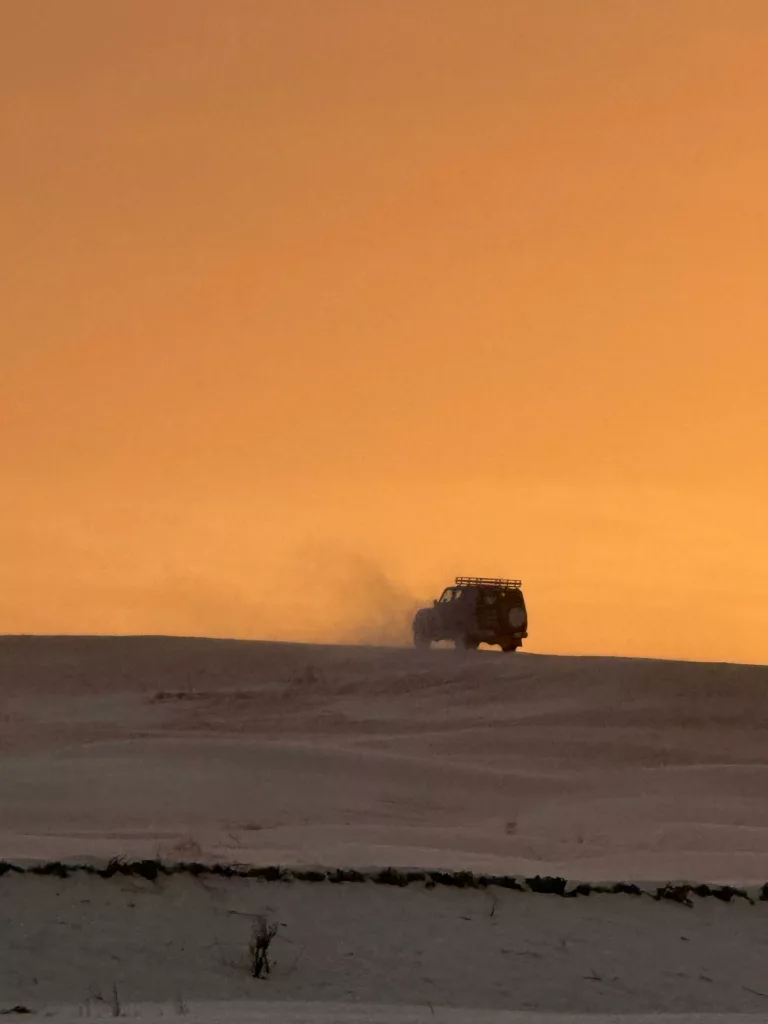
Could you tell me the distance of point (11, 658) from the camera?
38062 millimetres

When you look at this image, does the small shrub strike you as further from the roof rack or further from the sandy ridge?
the roof rack

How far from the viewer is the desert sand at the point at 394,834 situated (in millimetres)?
10227

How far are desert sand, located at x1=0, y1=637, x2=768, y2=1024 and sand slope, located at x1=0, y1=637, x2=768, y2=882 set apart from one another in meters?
0.07

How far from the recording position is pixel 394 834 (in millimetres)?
15625

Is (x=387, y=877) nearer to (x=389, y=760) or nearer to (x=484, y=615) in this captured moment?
(x=389, y=760)

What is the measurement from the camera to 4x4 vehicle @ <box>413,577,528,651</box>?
42750 millimetres

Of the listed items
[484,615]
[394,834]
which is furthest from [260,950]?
[484,615]

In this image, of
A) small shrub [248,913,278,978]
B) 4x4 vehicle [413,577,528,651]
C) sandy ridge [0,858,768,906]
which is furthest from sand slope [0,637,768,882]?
4x4 vehicle [413,577,528,651]

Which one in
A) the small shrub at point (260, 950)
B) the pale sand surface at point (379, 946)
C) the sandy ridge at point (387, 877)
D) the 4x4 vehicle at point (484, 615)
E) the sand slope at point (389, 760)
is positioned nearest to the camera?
the pale sand surface at point (379, 946)

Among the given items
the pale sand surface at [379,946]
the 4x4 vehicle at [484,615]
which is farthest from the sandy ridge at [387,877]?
the 4x4 vehicle at [484,615]

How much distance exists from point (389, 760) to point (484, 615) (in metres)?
21.7

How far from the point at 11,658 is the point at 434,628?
11.4 m

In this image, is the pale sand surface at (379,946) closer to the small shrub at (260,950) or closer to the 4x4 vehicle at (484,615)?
the small shrub at (260,950)

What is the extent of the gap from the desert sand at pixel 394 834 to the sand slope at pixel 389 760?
0.22 feet
